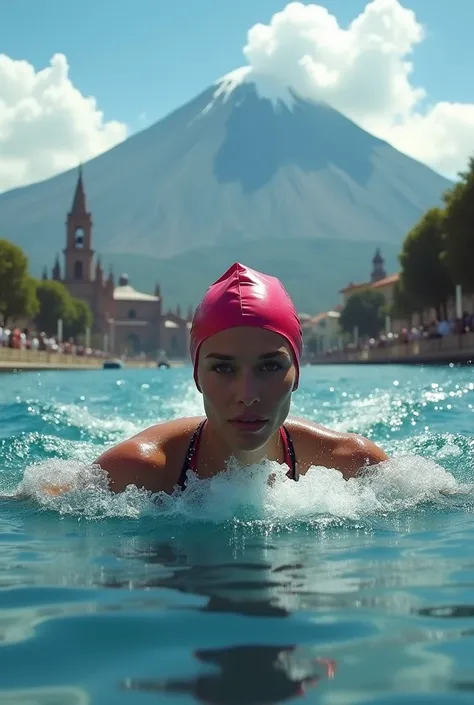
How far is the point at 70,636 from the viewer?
7.70 ft

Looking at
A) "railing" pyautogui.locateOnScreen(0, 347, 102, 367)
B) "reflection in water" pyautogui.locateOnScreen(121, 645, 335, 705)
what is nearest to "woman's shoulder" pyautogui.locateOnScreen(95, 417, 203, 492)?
"reflection in water" pyautogui.locateOnScreen(121, 645, 335, 705)

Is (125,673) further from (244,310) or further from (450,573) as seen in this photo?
(244,310)

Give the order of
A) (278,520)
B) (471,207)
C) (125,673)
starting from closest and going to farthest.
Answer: (125,673), (278,520), (471,207)

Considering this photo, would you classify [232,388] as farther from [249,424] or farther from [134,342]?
[134,342]

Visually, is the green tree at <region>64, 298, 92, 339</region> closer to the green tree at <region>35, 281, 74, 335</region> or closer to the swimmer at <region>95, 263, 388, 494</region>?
the green tree at <region>35, 281, 74, 335</region>

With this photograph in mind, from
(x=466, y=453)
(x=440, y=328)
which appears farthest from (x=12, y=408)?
(x=440, y=328)

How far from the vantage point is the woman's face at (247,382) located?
347 cm

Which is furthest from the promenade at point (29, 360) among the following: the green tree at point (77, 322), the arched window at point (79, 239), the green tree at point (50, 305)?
the arched window at point (79, 239)

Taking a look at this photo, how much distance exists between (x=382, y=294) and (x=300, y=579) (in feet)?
393

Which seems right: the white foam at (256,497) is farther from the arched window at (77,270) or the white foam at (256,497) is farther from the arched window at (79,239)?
the arched window at (77,270)

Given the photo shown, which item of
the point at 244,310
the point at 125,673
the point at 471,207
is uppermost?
the point at 471,207

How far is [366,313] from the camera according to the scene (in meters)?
119

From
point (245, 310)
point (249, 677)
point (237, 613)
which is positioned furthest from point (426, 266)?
point (249, 677)

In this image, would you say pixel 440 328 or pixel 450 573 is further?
pixel 440 328
